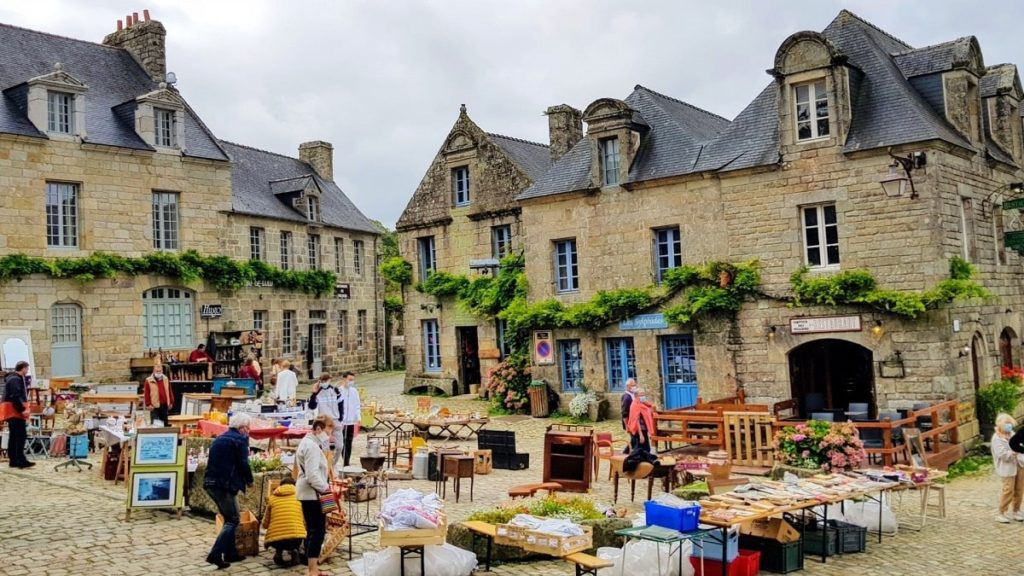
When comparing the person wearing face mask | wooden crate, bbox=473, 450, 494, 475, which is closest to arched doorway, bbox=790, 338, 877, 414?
wooden crate, bbox=473, 450, 494, 475

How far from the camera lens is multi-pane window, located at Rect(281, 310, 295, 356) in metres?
28.1

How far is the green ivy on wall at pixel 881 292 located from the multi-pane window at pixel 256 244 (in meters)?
17.0

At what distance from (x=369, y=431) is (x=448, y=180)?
9885 millimetres

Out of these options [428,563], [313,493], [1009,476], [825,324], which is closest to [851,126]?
[825,324]

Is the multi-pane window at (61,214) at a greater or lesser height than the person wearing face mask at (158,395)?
greater

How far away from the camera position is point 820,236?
56.7 ft

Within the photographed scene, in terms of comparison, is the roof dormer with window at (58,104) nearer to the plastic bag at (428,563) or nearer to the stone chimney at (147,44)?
the stone chimney at (147,44)

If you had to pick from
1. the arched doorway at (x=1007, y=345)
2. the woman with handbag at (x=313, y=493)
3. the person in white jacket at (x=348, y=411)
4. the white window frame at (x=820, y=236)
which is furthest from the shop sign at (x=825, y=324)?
the woman with handbag at (x=313, y=493)

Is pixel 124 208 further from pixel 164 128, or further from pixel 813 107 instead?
pixel 813 107

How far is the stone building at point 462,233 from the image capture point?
24.5 metres

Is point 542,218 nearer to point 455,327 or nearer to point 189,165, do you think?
point 455,327

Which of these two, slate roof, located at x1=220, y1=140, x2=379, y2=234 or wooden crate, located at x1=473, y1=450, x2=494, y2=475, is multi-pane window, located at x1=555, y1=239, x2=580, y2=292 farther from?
slate roof, located at x1=220, y1=140, x2=379, y2=234

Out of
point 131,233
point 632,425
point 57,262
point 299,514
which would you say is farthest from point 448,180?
point 299,514

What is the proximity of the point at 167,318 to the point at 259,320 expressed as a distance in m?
3.66
